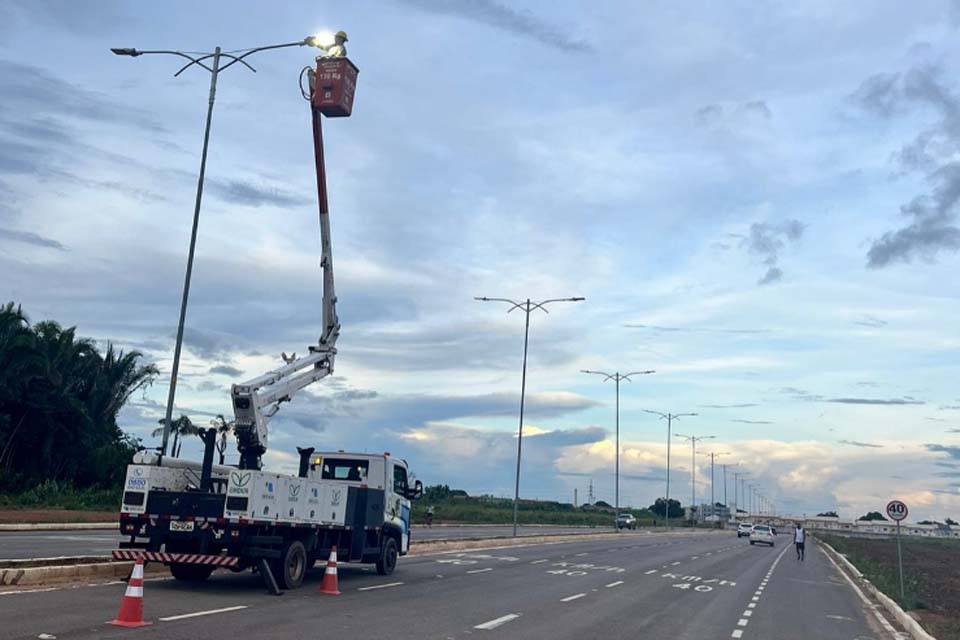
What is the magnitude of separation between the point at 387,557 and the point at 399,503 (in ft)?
4.31

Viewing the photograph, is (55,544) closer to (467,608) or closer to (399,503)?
(399,503)

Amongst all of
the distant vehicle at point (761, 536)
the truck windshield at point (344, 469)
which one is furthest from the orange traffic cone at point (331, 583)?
the distant vehicle at point (761, 536)

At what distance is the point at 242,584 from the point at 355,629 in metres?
6.32

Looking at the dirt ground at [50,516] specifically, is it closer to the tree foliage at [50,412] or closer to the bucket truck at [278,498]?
the tree foliage at [50,412]

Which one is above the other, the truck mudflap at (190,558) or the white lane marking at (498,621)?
the truck mudflap at (190,558)

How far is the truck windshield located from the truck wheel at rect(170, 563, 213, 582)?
4571 mm

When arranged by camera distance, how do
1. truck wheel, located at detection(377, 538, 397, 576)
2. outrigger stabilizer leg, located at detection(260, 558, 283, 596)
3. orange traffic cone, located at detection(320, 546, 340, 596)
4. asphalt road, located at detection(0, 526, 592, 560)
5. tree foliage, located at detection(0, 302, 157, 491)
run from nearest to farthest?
1. outrigger stabilizer leg, located at detection(260, 558, 283, 596)
2. orange traffic cone, located at detection(320, 546, 340, 596)
3. asphalt road, located at detection(0, 526, 592, 560)
4. truck wheel, located at detection(377, 538, 397, 576)
5. tree foliage, located at detection(0, 302, 157, 491)

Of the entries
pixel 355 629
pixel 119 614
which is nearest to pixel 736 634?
pixel 355 629

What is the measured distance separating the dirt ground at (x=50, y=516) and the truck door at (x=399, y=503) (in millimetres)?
18464

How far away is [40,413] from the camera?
51.2 meters

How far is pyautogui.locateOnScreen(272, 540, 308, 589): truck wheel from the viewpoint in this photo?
17609 mm

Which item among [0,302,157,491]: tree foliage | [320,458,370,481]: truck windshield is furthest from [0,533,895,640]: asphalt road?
[0,302,157,491]: tree foliage

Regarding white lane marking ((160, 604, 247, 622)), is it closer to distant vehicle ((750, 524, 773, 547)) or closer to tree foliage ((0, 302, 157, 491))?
tree foliage ((0, 302, 157, 491))

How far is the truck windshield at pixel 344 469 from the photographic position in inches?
886
